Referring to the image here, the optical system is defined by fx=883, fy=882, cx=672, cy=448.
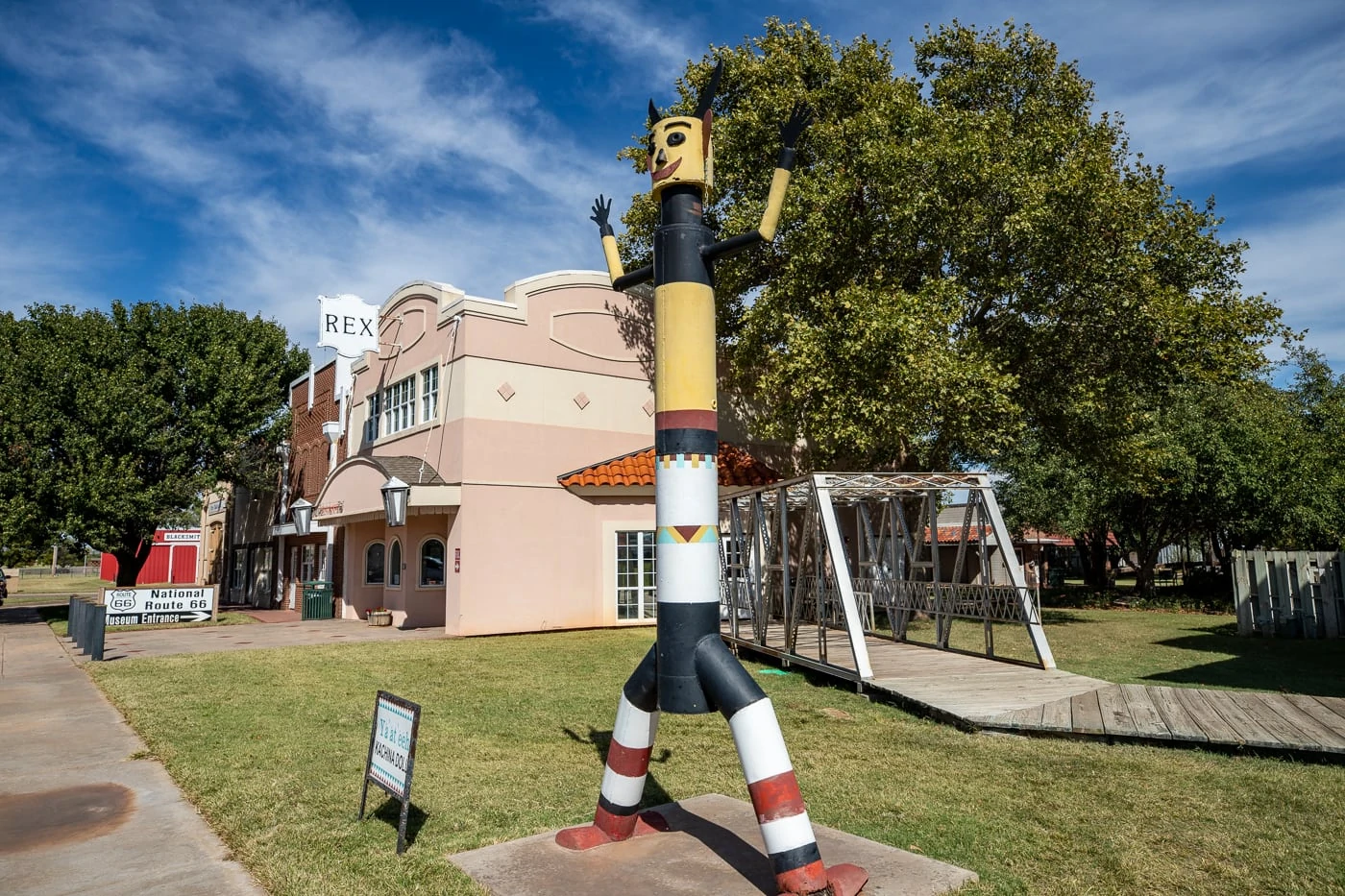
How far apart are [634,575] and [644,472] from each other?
2431mm

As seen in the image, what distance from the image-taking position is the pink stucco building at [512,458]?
60.8 ft

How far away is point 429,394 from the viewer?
66.5 ft

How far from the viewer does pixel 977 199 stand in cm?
1661

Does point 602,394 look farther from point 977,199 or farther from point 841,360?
point 977,199

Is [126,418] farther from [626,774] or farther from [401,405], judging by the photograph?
[626,774]

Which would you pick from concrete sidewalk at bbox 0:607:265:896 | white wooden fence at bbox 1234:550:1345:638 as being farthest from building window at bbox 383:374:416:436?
white wooden fence at bbox 1234:550:1345:638

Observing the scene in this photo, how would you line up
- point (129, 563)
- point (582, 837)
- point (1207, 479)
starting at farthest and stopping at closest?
point (129, 563) → point (1207, 479) → point (582, 837)

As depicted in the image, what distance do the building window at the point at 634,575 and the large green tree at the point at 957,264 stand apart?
158 inches

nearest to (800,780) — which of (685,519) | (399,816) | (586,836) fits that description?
(586,836)

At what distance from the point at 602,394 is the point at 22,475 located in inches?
605

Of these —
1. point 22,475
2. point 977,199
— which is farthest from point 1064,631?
point 22,475

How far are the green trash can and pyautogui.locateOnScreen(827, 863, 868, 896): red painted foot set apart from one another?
21.4 m

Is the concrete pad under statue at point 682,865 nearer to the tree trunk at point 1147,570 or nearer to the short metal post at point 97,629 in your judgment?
the short metal post at point 97,629

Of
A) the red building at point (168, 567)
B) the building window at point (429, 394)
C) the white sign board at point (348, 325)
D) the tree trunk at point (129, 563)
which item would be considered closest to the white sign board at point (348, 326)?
the white sign board at point (348, 325)
